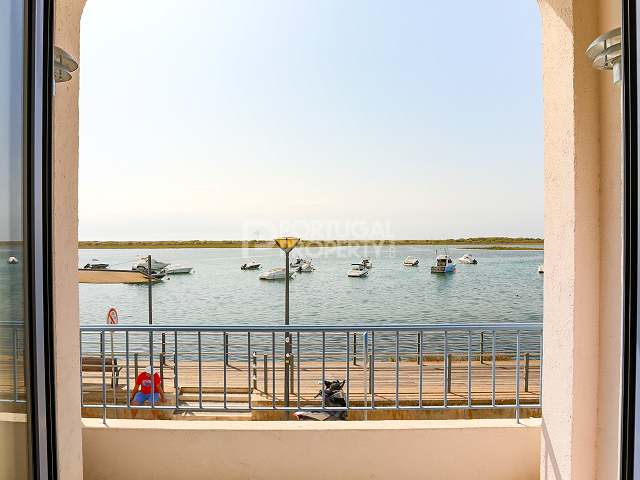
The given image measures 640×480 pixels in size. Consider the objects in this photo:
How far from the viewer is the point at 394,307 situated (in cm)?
1848

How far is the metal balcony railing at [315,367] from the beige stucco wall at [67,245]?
360 mm

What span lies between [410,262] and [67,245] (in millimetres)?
18411

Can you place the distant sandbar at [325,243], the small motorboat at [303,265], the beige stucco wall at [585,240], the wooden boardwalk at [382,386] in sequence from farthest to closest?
the small motorboat at [303,265]
the distant sandbar at [325,243]
the wooden boardwalk at [382,386]
the beige stucco wall at [585,240]

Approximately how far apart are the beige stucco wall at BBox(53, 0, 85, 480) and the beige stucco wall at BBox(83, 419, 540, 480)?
0.52 metres

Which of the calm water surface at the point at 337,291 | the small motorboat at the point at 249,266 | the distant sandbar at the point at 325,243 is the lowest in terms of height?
the calm water surface at the point at 337,291

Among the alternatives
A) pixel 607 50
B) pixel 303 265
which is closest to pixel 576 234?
pixel 607 50

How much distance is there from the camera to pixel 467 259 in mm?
18266

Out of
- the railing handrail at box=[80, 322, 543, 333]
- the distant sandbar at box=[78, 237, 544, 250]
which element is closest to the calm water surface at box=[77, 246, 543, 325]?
the distant sandbar at box=[78, 237, 544, 250]

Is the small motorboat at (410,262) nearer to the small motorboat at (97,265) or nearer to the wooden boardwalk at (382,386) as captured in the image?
the wooden boardwalk at (382,386)

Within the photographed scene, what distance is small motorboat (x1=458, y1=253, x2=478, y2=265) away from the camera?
1805 cm

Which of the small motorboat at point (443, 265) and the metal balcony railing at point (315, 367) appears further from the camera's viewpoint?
the small motorboat at point (443, 265)

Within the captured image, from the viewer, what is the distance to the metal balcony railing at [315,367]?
2.31 metres

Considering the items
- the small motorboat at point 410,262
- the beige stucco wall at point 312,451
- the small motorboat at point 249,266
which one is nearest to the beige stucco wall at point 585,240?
the beige stucco wall at point 312,451

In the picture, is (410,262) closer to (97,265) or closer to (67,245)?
(97,265)
